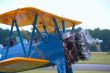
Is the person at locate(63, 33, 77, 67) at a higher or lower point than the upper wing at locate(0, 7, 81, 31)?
lower

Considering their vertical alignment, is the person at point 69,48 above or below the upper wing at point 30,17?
below

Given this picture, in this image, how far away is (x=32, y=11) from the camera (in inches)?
357

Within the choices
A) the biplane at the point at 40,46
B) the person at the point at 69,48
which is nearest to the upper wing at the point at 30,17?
the biplane at the point at 40,46

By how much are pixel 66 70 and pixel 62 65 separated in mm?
697

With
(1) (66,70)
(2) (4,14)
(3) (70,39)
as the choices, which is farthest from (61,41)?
(2) (4,14)

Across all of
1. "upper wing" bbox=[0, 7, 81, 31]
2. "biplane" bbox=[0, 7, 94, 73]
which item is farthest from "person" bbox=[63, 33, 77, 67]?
"upper wing" bbox=[0, 7, 81, 31]

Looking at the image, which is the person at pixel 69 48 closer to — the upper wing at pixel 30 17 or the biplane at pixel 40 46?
the biplane at pixel 40 46

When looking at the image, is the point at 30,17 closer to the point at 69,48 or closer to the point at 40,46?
the point at 40,46

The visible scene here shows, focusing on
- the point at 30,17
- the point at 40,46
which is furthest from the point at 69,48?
the point at 30,17

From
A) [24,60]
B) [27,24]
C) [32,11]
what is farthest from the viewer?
[27,24]

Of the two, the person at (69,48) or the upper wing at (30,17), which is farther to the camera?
the person at (69,48)

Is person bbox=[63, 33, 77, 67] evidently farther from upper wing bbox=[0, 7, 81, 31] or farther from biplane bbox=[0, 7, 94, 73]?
upper wing bbox=[0, 7, 81, 31]

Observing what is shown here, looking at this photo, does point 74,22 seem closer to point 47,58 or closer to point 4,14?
point 47,58

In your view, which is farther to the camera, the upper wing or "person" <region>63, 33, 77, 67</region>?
"person" <region>63, 33, 77, 67</region>
